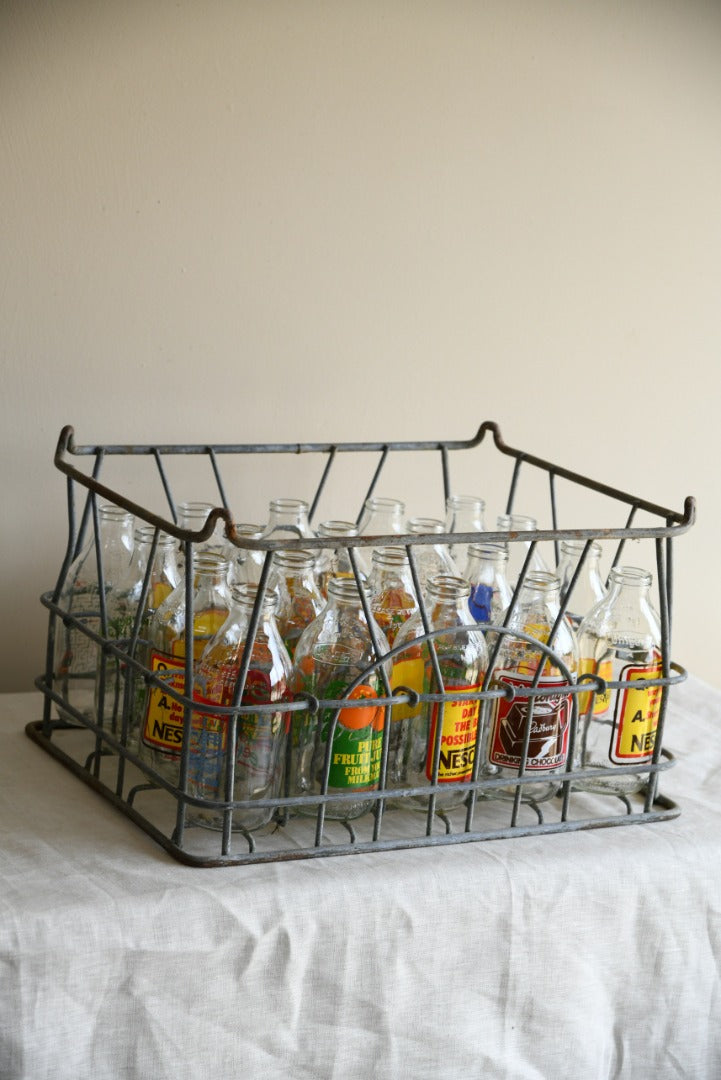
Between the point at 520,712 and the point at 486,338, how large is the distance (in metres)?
0.60

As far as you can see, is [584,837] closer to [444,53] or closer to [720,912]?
[720,912]

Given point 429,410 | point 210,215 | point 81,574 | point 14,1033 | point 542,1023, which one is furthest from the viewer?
point 429,410

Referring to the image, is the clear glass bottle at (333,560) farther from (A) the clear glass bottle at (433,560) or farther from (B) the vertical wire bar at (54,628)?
(B) the vertical wire bar at (54,628)

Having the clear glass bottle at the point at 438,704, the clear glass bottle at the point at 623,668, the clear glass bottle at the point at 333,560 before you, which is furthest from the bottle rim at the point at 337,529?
the clear glass bottle at the point at 623,668

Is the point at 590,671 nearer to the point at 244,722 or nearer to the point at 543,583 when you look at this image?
the point at 543,583

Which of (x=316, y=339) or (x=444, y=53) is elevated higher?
(x=444, y=53)

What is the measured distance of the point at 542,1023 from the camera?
83cm

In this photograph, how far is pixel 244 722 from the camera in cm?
83

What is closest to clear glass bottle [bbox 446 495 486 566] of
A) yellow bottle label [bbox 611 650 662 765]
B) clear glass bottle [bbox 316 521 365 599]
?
clear glass bottle [bbox 316 521 365 599]

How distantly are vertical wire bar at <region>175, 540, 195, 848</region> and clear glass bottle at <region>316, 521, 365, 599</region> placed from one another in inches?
8.0

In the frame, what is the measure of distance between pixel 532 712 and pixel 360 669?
13 centimetres

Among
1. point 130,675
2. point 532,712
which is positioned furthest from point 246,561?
point 532,712

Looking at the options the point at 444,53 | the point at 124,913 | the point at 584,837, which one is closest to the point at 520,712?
the point at 584,837

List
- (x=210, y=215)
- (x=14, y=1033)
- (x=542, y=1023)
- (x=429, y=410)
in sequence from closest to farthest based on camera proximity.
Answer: (x=14, y=1033), (x=542, y=1023), (x=210, y=215), (x=429, y=410)
